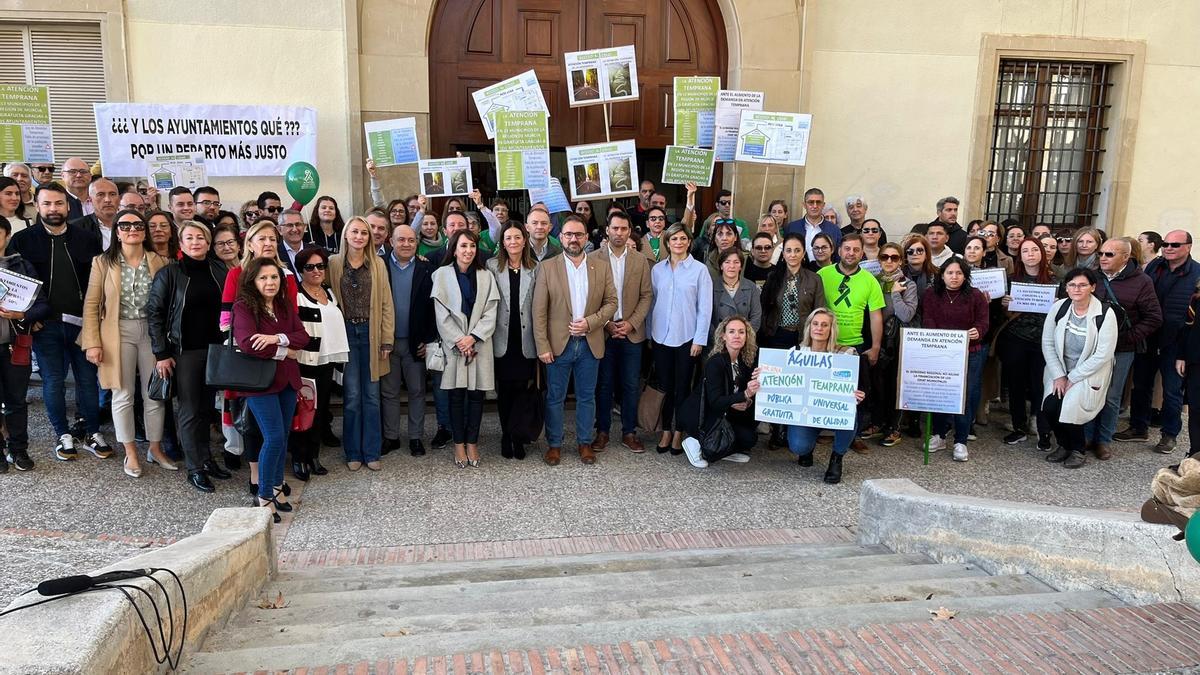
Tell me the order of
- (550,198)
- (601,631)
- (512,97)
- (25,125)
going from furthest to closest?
(512,97) < (550,198) < (25,125) < (601,631)

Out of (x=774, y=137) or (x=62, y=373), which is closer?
(x=62, y=373)

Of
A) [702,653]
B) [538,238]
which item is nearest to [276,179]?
[538,238]

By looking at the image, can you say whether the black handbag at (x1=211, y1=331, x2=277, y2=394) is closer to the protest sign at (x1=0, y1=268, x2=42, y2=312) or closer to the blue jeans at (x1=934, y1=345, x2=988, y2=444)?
the protest sign at (x1=0, y1=268, x2=42, y2=312)

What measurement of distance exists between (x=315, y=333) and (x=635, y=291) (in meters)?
2.65

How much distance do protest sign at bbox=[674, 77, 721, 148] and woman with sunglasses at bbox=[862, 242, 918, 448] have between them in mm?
2869

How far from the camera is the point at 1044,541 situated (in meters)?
4.04

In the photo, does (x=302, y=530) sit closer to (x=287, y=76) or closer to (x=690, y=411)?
(x=690, y=411)

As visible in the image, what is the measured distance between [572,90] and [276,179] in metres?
3.64

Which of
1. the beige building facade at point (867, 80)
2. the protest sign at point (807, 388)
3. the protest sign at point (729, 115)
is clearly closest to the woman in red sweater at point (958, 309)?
the protest sign at point (807, 388)

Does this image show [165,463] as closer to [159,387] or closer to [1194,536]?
[159,387]

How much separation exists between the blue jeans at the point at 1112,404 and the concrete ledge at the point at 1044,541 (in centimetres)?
330

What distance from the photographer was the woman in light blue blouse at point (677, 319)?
22.1ft

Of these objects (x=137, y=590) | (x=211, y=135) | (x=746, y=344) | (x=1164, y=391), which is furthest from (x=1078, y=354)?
(x=211, y=135)

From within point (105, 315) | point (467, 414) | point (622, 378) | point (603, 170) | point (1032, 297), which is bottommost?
point (467, 414)
